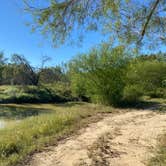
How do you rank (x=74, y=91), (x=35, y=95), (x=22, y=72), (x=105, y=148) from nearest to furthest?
(x=105, y=148), (x=74, y=91), (x=35, y=95), (x=22, y=72)

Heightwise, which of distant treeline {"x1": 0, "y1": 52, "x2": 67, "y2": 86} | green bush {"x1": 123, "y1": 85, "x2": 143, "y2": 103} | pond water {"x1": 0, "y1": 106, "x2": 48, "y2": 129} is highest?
distant treeline {"x1": 0, "y1": 52, "x2": 67, "y2": 86}

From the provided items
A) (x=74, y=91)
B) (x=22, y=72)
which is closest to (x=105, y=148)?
(x=74, y=91)

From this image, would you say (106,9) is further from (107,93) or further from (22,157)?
(107,93)

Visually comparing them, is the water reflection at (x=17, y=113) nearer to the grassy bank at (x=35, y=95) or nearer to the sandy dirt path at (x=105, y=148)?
the grassy bank at (x=35, y=95)

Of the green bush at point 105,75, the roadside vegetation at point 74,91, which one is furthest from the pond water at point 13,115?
the green bush at point 105,75

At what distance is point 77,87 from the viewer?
26.8 m

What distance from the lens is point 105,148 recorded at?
8.05 meters

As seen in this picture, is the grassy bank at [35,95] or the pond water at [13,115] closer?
the pond water at [13,115]

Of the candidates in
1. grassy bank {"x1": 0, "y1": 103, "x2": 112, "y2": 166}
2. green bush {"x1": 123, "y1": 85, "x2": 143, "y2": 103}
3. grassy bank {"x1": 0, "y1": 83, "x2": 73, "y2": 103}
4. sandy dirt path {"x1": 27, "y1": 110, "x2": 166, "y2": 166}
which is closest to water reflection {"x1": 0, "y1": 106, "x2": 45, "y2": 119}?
green bush {"x1": 123, "y1": 85, "x2": 143, "y2": 103}

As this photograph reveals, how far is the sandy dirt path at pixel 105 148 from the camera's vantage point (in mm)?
6967

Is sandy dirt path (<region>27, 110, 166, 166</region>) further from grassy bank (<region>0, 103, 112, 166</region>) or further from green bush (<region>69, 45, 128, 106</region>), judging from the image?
green bush (<region>69, 45, 128, 106</region>)

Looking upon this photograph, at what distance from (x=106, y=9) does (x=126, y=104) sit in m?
14.9

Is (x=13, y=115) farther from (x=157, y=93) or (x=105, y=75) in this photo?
(x=157, y=93)

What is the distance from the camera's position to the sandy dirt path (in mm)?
6967
